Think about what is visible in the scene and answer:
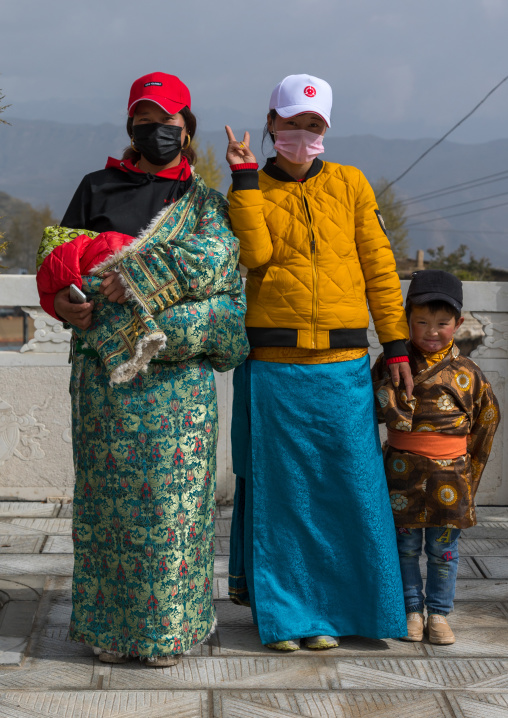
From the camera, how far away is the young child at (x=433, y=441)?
3078mm

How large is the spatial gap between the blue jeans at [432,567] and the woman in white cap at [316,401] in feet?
0.51

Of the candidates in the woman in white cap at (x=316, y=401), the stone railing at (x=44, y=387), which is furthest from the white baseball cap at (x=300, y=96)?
the stone railing at (x=44, y=387)

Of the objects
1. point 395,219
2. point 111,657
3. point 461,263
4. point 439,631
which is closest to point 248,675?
point 111,657

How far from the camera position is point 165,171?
2.89 m

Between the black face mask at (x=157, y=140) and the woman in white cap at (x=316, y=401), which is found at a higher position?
the black face mask at (x=157, y=140)

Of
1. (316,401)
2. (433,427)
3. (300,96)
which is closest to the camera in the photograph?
(300,96)

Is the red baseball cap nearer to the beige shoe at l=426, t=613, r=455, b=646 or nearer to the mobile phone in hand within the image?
the mobile phone in hand

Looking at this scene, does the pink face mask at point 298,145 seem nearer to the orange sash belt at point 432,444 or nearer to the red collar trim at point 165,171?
the red collar trim at point 165,171

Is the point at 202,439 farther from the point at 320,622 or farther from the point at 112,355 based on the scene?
the point at 320,622

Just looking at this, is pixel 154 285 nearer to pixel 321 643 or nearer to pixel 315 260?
pixel 315 260

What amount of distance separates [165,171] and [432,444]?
1.40 m

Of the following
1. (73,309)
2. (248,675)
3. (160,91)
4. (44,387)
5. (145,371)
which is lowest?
(248,675)

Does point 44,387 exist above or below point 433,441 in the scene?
above

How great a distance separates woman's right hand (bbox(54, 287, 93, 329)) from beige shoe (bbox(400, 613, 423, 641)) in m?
1.64
